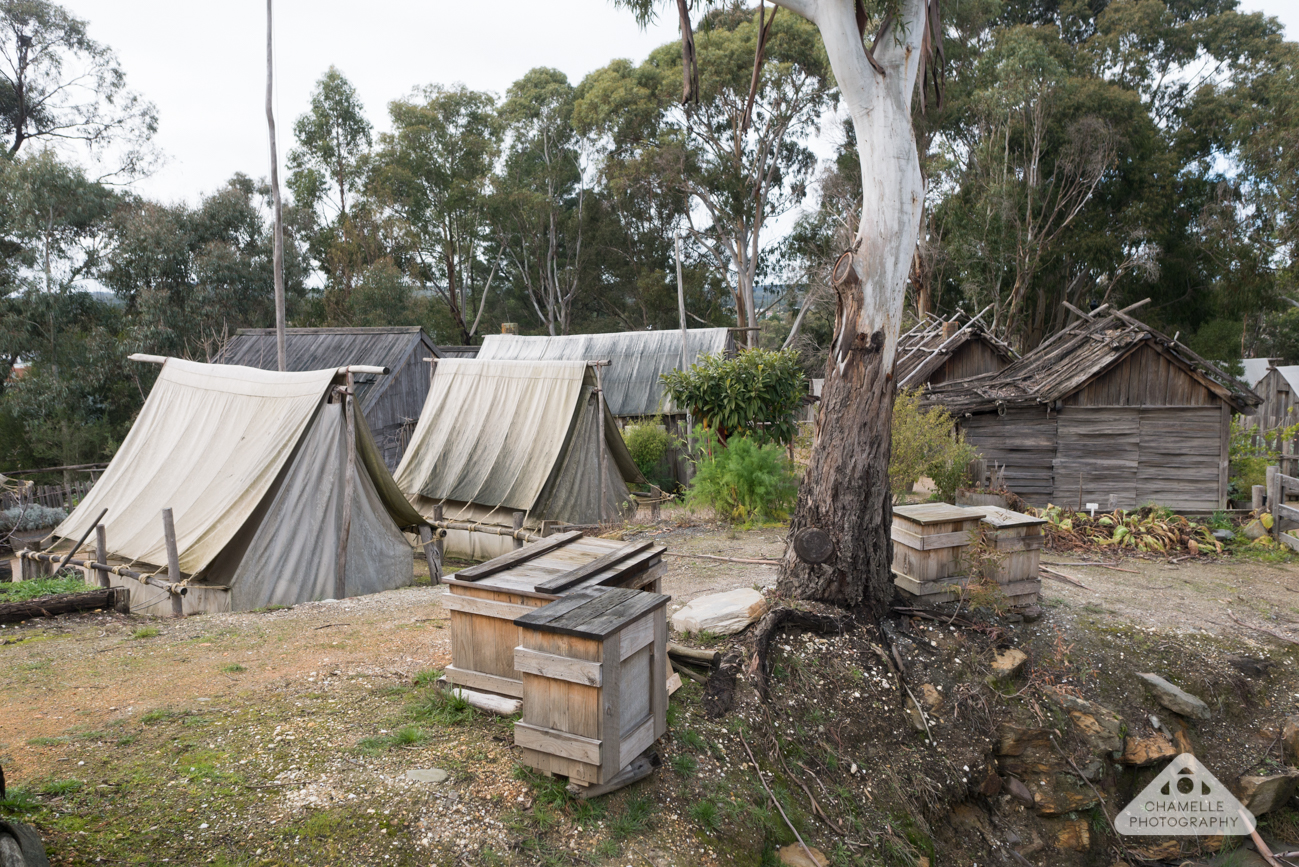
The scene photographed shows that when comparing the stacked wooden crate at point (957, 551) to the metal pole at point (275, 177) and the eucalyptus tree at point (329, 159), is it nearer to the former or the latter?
the metal pole at point (275, 177)

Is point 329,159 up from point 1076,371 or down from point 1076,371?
up

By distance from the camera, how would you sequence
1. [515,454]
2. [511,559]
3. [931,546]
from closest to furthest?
[511,559] → [931,546] → [515,454]

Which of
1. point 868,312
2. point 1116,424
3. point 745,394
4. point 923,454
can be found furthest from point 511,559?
point 1116,424

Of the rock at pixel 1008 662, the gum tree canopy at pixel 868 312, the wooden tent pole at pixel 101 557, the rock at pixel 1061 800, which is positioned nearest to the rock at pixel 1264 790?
the rock at pixel 1061 800

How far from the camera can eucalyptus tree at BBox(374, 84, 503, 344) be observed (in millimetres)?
29953

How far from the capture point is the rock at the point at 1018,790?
5098 mm

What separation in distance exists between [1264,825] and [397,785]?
5.94 metres

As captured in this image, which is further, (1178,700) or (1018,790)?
(1178,700)

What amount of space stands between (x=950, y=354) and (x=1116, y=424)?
5648 millimetres

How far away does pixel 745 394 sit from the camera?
36.4 ft

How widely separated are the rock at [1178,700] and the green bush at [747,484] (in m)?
5.27

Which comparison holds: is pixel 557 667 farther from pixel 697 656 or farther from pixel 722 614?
pixel 722 614

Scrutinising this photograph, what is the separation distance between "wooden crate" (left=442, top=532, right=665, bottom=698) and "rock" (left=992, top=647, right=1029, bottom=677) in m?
2.86

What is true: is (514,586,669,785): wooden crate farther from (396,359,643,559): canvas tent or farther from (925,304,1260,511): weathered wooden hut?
(925,304,1260,511): weathered wooden hut
